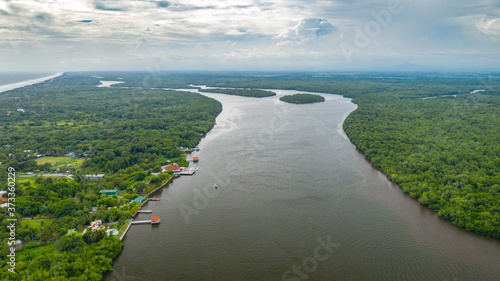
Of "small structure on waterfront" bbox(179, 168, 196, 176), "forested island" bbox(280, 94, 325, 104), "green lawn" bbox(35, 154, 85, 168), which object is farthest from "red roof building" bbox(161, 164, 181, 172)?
"forested island" bbox(280, 94, 325, 104)

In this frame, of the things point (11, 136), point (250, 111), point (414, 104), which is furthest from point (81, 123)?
point (414, 104)

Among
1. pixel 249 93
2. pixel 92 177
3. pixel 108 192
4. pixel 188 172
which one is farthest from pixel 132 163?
pixel 249 93

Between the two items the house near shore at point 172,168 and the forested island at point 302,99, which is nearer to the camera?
the house near shore at point 172,168

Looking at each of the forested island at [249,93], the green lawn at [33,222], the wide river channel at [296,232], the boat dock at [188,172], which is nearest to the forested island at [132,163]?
the green lawn at [33,222]

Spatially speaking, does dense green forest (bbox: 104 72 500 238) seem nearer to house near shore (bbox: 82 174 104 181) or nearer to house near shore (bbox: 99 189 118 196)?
house near shore (bbox: 99 189 118 196)

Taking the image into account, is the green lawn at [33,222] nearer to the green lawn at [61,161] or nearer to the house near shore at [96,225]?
the house near shore at [96,225]

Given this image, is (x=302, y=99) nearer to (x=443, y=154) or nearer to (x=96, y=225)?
(x=443, y=154)

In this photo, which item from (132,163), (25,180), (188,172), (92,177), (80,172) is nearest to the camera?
(25,180)
